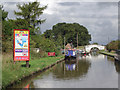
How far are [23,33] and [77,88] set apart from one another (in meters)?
11.3

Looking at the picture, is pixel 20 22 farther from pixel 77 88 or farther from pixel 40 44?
pixel 77 88

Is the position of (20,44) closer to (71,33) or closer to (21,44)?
(21,44)

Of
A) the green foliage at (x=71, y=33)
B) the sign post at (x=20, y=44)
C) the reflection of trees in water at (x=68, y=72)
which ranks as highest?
the green foliage at (x=71, y=33)

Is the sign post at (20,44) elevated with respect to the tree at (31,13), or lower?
lower

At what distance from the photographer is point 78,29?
127 meters

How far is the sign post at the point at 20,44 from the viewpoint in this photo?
72.0ft

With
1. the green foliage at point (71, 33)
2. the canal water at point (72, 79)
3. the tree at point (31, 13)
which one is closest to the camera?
the canal water at point (72, 79)

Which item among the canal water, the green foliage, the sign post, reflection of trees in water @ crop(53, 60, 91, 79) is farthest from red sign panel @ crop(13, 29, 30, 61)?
the green foliage

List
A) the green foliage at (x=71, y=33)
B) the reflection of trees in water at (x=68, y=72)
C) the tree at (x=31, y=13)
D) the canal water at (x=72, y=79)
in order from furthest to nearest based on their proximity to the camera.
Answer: the green foliage at (x=71, y=33) < the tree at (x=31, y=13) < the reflection of trees in water at (x=68, y=72) < the canal water at (x=72, y=79)

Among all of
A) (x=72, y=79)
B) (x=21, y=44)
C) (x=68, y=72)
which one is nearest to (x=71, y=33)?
(x=21, y=44)

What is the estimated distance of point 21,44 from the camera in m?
22.3

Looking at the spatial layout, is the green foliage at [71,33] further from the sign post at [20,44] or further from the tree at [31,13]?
the sign post at [20,44]

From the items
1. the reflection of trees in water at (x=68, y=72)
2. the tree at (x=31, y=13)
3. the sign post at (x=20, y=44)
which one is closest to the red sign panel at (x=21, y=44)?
the sign post at (x=20, y=44)

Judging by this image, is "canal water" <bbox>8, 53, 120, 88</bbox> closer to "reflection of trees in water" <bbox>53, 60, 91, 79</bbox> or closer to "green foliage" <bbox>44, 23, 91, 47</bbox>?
"reflection of trees in water" <bbox>53, 60, 91, 79</bbox>
